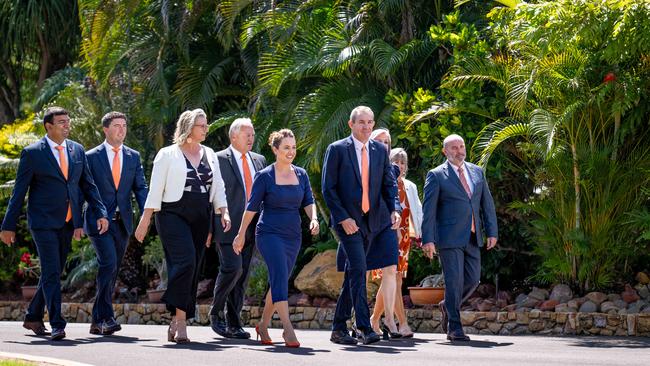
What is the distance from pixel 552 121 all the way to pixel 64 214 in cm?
553

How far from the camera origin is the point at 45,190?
1051 cm

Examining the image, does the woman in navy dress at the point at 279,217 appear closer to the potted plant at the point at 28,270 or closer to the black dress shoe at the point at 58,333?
the black dress shoe at the point at 58,333

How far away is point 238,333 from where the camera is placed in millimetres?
10805

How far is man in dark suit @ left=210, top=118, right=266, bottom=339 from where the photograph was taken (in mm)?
10641

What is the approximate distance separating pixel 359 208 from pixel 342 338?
3.56 feet

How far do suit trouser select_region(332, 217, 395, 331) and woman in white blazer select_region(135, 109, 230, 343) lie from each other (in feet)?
3.53

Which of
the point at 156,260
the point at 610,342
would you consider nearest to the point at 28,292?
the point at 156,260

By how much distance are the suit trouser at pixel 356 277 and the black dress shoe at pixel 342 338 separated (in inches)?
3.2

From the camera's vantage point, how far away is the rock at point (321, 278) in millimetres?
15812

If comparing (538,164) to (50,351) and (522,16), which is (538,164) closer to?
(522,16)

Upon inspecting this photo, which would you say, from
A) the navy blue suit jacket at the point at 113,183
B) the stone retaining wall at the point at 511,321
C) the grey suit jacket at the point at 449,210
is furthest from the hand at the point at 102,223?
the stone retaining wall at the point at 511,321

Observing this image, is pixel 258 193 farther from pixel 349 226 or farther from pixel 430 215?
pixel 430 215

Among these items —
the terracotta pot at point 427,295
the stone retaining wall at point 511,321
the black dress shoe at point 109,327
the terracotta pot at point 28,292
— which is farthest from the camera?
the terracotta pot at point 28,292

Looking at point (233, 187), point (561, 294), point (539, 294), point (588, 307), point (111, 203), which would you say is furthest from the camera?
point (539, 294)
